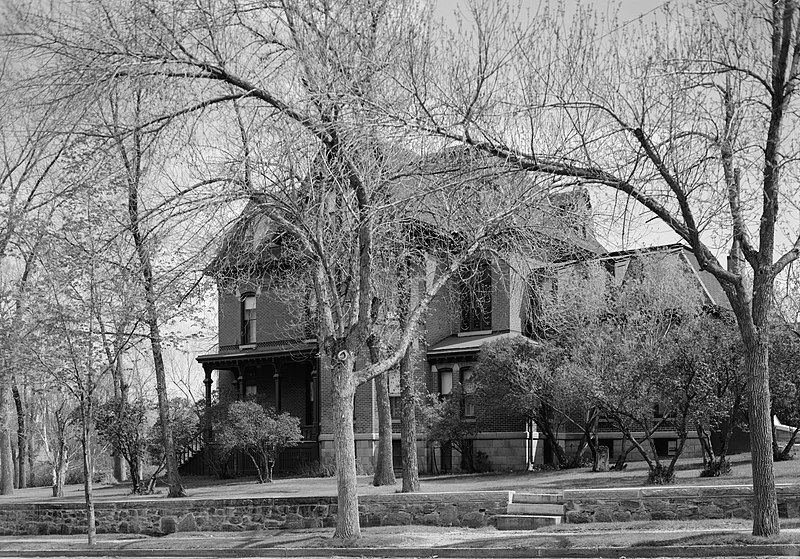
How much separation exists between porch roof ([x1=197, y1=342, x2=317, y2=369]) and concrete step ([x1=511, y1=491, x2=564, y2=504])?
18.6 metres

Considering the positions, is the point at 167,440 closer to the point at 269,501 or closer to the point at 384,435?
the point at 384,435

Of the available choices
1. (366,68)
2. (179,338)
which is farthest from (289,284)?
(366,68)

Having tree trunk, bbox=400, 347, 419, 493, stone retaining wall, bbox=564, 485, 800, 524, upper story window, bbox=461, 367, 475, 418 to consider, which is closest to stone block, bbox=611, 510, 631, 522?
Answer: stone retaining wall, bbox=564, 485, 800, 524

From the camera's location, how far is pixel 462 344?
36.1 metres

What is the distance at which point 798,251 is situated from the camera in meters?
13.5

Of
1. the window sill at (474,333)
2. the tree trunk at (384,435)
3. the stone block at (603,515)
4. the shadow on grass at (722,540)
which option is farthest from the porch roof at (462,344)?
the shadow on grass at (722,540)

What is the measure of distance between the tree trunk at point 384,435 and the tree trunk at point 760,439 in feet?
44.3

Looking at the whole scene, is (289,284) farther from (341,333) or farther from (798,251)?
(798,251)

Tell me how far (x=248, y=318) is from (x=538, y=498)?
2472 centimetres

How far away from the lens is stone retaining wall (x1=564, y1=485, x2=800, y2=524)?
1655cm


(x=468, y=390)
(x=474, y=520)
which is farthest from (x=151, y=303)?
(x=468, y=390)

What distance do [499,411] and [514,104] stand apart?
69.9 feet

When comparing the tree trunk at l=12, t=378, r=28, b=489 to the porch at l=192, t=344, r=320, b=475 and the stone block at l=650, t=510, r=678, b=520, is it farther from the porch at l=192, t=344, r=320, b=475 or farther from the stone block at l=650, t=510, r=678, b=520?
the stone block at l=650, t=510, r=678, b=520

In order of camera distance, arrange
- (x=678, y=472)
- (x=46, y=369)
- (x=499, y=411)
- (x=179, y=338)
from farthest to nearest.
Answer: (x=499, y=411), (x=678, y=472), (x=179, y=338), (x=46, y=369)
